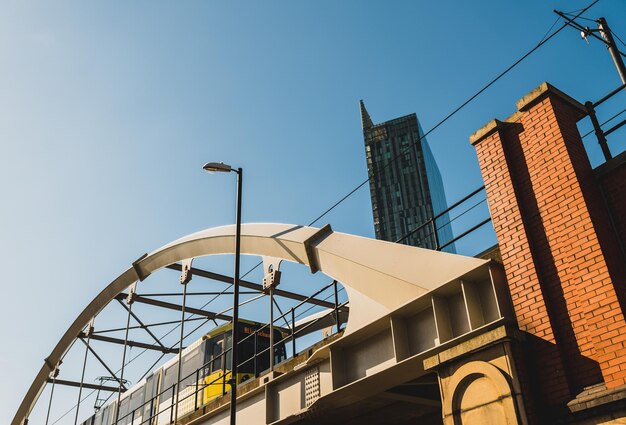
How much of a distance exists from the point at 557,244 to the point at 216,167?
935 cm

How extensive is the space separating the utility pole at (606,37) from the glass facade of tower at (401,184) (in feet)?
390

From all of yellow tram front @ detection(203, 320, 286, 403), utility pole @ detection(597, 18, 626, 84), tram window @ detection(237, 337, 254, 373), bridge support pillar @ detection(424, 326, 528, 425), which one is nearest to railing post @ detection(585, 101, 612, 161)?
bridge support pillar @ detection(424, 326, 528, 425)

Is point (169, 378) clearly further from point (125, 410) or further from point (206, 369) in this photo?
point (125, 410)

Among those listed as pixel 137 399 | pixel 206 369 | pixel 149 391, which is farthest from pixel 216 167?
pixel 137 399

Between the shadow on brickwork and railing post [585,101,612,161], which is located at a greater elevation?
railing post [585,101,612,161]

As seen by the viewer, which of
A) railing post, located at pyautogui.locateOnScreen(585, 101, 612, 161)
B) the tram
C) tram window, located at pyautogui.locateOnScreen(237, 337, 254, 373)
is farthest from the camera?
tram window, located at pyautogui.locateOnScreen(237, 337, 254, 373)

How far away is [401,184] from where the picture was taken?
152 m

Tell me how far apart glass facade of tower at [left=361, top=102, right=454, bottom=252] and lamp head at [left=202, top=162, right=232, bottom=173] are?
12340 cm

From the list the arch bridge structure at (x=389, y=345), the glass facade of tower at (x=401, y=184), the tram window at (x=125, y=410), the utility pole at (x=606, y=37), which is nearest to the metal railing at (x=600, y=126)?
the arch bridge structure at (x=389, y=345)

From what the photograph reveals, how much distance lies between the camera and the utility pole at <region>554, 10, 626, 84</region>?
16.8 m

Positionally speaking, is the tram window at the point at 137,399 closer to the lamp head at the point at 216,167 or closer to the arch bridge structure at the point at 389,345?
the arch bridge structure at the point at 389,345

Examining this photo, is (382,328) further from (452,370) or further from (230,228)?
(230,228)

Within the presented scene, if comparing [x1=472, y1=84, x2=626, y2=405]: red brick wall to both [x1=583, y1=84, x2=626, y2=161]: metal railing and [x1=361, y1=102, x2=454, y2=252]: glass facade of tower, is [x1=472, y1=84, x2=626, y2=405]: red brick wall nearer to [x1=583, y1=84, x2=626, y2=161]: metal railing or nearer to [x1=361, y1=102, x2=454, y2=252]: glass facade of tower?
Result: [x1=583, y1=84, x2=626, y2=161]: metal railing

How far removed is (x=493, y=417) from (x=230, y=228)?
1175 centimetres
